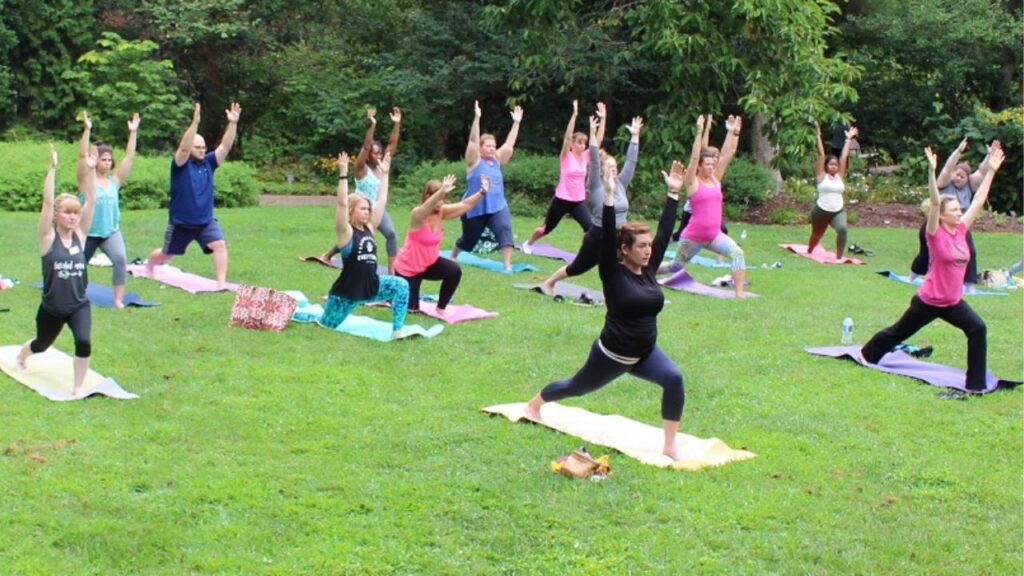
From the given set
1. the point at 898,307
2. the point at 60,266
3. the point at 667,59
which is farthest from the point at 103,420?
the point at 667,59

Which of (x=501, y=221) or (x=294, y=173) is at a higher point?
(x=501, y=221)

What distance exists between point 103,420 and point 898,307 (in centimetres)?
955

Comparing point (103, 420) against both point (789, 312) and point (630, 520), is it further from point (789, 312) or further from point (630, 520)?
point (789, 312)

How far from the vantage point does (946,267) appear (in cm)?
966

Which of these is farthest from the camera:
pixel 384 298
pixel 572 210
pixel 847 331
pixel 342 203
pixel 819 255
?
pixel 819 255

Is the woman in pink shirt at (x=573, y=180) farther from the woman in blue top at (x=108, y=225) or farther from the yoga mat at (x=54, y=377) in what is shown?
the yoga mat at (x=54, y=377)

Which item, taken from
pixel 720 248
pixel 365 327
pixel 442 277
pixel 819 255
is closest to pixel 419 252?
pixel 442 277

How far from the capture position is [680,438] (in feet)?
26.7

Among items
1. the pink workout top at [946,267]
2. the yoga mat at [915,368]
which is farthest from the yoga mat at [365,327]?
the pink workout top at [946,267]

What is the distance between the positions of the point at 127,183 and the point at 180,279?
783cm

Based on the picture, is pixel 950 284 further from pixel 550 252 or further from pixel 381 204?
pixel 550 252

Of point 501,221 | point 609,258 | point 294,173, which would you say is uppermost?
point 609,258

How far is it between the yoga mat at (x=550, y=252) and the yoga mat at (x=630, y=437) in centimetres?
829

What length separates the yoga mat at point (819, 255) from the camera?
17891 millimetres
